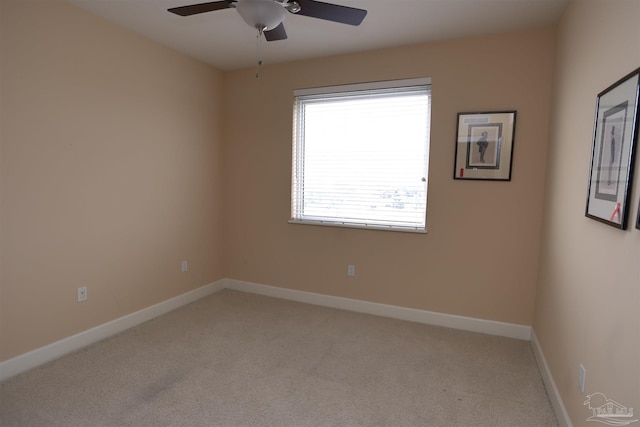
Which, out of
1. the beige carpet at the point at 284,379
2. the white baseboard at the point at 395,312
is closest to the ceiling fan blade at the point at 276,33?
the beige carpet at the point at 284,379

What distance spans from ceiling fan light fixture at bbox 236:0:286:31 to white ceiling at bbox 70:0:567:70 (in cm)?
93

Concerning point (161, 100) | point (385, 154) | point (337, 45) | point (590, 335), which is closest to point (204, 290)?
point (161, 100)

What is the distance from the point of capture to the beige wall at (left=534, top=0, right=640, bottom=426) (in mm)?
1284

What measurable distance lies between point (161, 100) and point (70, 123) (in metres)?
0.90

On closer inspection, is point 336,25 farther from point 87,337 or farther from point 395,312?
point 87,337

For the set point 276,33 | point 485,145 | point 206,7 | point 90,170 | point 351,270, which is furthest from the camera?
point 351,270

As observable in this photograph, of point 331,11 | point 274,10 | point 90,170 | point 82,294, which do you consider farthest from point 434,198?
point 82,294

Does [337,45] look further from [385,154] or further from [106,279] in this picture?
[106,279]

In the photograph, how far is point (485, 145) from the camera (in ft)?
9.46

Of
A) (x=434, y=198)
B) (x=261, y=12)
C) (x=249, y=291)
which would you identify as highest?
(x=261, y=12)

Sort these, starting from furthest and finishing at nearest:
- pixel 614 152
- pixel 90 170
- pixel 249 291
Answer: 1. pixel 249 291
2. pixel 90 170
3. pixel 614 152

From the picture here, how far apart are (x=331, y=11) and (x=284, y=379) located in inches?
88.3

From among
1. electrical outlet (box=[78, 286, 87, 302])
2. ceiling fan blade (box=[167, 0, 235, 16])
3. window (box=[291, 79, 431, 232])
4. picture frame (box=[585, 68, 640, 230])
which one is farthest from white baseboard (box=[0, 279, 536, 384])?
ceiling fan blade (box=[167, 0, 235, 16])

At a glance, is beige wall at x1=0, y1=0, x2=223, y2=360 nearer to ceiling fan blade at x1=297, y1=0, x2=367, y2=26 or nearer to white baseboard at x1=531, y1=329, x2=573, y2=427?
ceiling fan blade at x1=297, y1=0, x2=367, y2=26
